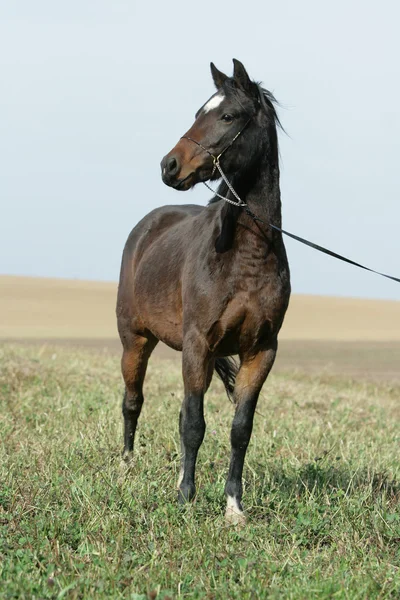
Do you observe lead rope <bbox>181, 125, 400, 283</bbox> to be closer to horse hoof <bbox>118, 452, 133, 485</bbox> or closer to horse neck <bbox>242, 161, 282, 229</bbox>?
horse neck <bbox>242, 161, 282, 229</bbox>

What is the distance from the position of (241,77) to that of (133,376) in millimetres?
3367

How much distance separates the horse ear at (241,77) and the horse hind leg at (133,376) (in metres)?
2.99

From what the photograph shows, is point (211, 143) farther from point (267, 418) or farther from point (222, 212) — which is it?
point (267, 418)

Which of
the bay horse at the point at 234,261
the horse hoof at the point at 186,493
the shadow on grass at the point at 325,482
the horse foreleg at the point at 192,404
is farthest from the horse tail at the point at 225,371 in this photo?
the horse hoof at the point at 186,493

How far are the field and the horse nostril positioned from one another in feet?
6.86

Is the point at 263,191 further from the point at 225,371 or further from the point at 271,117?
the point at 225,371

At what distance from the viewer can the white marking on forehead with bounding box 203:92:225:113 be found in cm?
562

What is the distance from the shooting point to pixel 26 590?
4098 mm

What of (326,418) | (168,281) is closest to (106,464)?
(168,281)

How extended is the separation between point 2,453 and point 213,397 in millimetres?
5567

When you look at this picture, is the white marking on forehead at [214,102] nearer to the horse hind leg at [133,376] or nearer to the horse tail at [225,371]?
the horse tail at [225,371]

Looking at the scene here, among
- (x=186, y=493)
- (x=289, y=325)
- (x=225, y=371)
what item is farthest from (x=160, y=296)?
(x=289, y=325)

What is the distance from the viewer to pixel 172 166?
5.36m

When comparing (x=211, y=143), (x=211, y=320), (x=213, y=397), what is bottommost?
(x=213, y=397)
